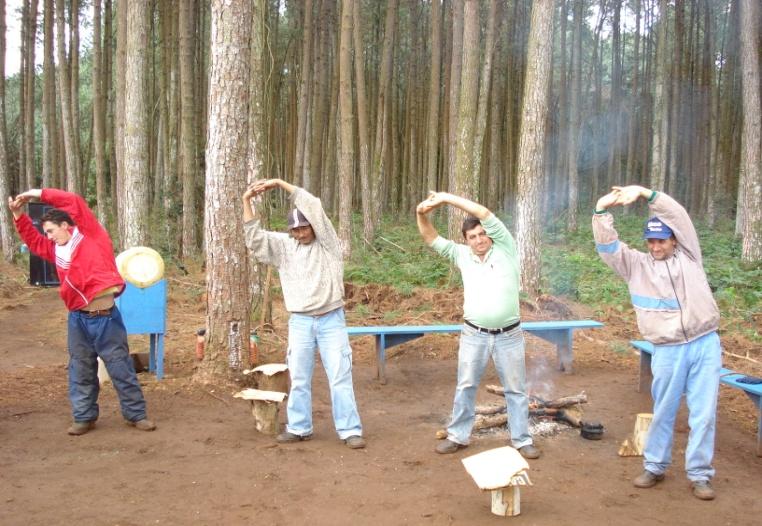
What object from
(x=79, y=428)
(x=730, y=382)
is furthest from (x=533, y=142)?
(x=79, y=428)

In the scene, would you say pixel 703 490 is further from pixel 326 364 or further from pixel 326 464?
pixel 326 364

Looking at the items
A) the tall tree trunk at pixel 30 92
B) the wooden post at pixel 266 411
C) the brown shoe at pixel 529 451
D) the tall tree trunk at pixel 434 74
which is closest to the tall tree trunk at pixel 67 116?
the tall tree trunk at pixel 30 92

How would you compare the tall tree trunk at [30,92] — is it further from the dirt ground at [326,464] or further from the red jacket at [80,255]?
the red jacket at [80,255]

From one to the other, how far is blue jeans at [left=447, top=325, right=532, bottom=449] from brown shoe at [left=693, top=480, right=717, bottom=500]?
1.08 metres

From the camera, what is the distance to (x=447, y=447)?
4.69 meters

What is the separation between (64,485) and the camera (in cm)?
403

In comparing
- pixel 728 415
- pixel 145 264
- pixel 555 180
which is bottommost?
pixel 728 415

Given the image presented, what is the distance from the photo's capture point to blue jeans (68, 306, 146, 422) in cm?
501

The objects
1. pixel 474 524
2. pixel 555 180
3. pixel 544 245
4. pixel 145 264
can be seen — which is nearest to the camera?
pixel 474 524

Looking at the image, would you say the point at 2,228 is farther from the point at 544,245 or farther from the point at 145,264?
the point at 544,245

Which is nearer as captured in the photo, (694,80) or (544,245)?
(544,245)

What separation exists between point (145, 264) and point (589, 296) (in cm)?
699

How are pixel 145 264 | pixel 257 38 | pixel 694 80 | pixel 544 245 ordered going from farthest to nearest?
1. pixel 694 80
2. pixel 544 245
3. pixel 257 38
4. pixel 145 264

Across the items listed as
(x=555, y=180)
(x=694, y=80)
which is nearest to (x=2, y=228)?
(x=555, y=180)
